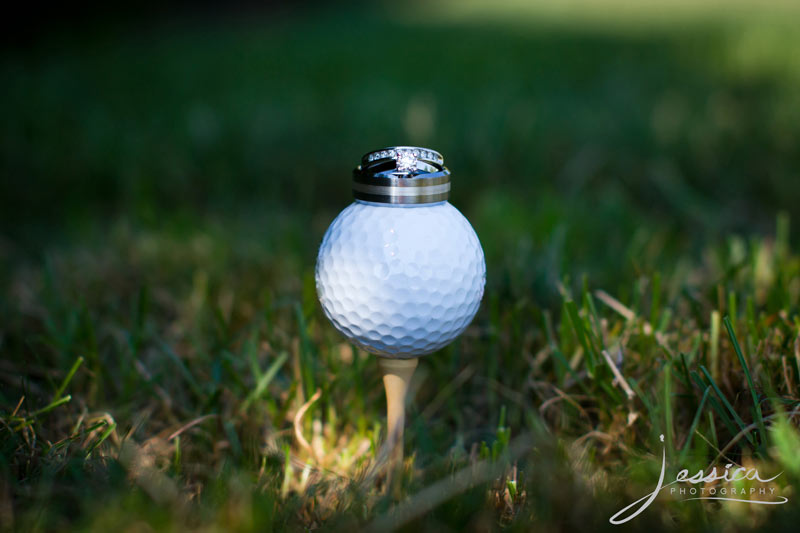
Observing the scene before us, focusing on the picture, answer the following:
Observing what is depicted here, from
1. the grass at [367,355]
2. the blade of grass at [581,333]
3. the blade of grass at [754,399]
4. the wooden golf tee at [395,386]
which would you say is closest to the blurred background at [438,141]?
the grass at [367,355]

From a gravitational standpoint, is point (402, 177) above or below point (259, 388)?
above

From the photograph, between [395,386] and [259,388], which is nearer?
[395,386]

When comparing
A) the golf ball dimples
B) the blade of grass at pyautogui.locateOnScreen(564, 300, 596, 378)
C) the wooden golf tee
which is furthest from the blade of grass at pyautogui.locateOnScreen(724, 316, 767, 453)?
the wooden golf tee

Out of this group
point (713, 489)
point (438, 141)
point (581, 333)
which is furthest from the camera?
point (438, 141)

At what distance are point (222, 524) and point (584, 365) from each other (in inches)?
39.3

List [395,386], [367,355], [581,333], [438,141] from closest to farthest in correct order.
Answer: [395,386] < [581,333] < [367,355] < [438,141]

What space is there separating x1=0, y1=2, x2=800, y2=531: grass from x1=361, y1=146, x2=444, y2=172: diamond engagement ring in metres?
0.51

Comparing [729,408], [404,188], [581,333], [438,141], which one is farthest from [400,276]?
[438,141]

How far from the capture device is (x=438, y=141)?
3.46 meters

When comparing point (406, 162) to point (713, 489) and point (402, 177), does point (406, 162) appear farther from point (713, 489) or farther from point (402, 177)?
point (713, 489)

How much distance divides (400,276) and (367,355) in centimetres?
56

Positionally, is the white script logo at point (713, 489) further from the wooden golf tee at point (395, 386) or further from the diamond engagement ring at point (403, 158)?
the diamond engagement ring at point (403, 158)

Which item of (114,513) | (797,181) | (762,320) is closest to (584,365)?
(762,320)

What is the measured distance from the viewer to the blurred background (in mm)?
2791
